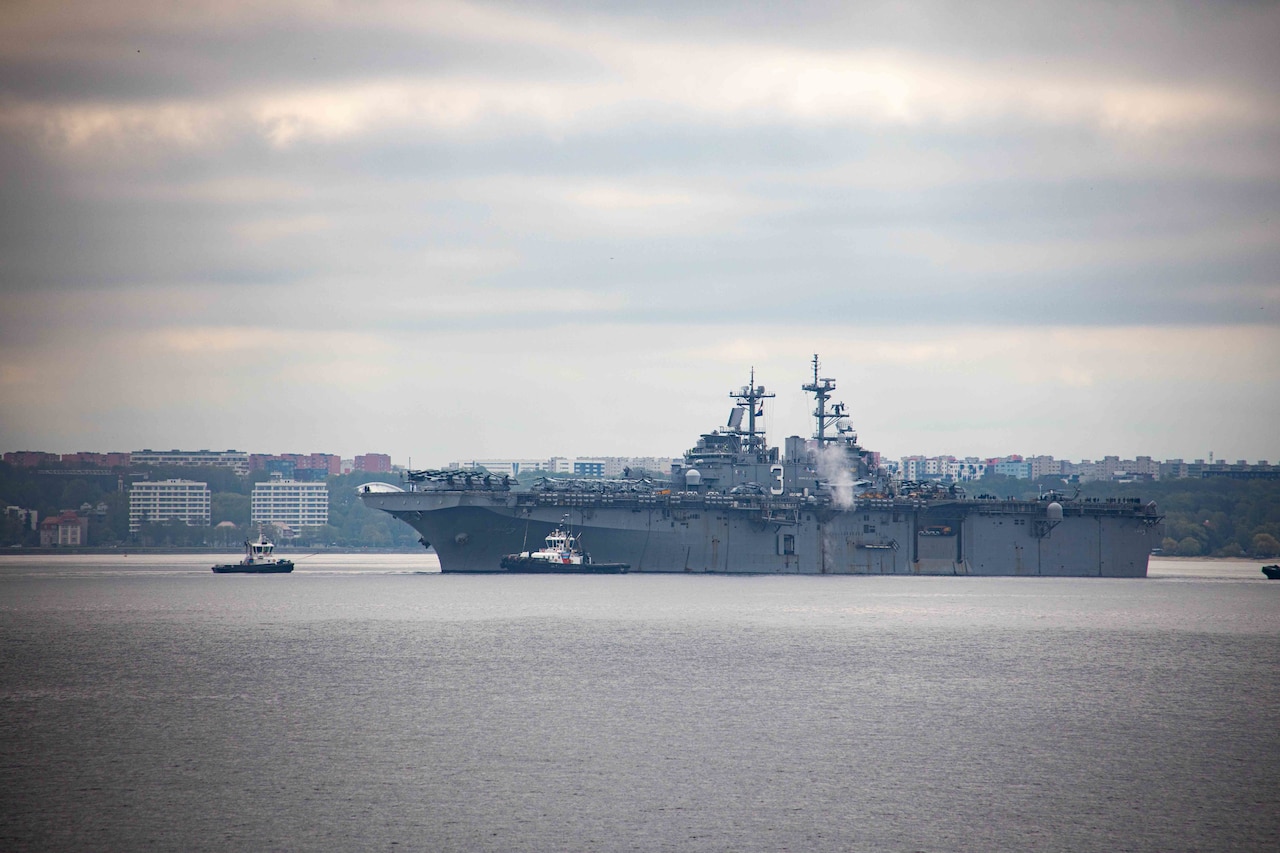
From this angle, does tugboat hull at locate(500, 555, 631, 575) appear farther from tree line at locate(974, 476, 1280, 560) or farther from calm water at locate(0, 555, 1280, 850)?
tree line at locate(974, 476, 1280, 560)

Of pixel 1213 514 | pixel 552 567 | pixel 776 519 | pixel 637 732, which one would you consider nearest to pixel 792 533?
pixel 776 519

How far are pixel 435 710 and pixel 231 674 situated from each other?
838 centimetres

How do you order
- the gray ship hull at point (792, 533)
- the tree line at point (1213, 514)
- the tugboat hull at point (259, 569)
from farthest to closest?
the tree line at point (1213, 514) < the tugboat hull at point (259, 569) < the gray ship hull at point (792, 533)

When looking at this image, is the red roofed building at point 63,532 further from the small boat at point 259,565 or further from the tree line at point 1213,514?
the tree line at point 1213,514

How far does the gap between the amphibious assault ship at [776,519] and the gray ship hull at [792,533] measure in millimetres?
73

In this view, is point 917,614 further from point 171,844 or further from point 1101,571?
point 171,844

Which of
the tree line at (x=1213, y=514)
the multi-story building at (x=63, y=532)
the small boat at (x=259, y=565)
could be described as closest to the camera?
the small boat at (x=259, y=565)

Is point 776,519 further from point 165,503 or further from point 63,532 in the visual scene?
point 165,503

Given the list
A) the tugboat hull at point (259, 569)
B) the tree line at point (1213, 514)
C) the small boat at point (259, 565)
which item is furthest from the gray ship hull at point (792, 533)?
the tree line at point (1213, 514)

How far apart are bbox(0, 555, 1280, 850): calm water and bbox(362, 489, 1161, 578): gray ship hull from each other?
1463 centimetres

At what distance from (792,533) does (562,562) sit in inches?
461

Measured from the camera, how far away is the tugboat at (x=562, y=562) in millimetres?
69188

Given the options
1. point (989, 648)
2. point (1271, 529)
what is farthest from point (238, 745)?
point (1271, 529)

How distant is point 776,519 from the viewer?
69438 mm
